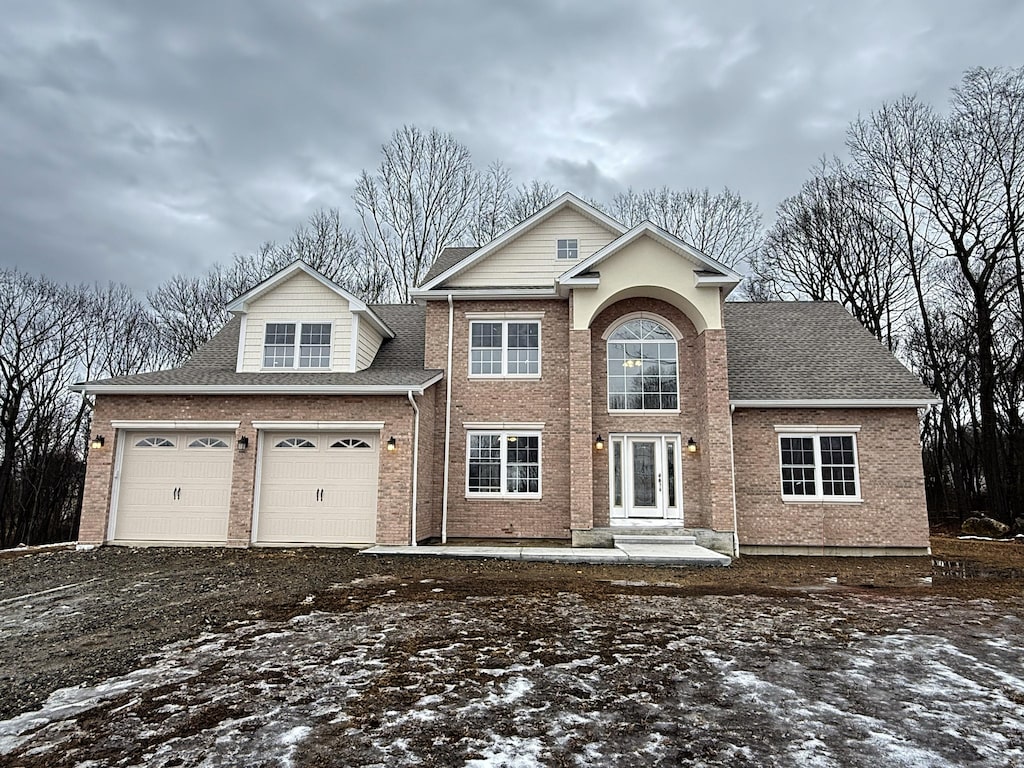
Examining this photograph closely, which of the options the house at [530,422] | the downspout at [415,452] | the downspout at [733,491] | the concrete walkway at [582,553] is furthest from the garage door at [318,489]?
the downspout at [733,491]

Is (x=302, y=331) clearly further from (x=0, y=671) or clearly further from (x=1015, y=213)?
(x=1015, y=213)

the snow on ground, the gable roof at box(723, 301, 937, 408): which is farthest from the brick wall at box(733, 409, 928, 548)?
the snow on ground

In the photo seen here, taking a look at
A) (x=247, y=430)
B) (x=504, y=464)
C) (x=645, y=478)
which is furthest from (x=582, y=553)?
(x=247, y=430)

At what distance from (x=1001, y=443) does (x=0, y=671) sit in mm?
28290

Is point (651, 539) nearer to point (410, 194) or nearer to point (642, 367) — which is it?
point (642, 367)

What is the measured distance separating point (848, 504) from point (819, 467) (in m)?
0.96

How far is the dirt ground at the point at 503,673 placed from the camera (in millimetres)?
3422

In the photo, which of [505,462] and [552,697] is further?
[505,462]

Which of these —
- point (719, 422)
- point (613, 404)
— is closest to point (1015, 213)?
point (719, 422)

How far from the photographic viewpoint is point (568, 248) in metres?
14.7

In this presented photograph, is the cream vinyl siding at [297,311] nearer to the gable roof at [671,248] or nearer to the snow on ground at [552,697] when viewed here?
the gable roof at [671,248]

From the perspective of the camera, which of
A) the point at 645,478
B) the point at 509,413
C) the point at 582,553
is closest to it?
the point at 582,553

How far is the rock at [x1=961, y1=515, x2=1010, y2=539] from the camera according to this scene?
17.8 meters

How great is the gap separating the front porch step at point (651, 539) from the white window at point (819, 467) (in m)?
2.46
